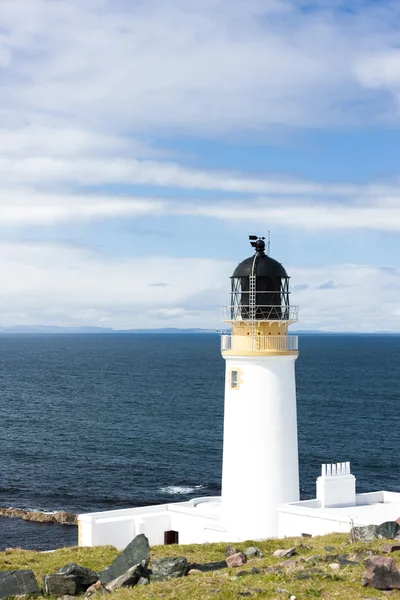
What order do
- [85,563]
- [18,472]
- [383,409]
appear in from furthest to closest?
[383,409], [18,472], [85,563]

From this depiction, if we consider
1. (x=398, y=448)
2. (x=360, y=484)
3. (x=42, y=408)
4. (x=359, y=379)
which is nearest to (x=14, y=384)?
(x=42, y=408)

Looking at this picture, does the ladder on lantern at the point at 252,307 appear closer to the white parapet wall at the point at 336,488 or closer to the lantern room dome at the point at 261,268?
the lantern room dome at the point at 261,268

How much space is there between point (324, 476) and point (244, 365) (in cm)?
595

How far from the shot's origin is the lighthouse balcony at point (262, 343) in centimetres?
3098

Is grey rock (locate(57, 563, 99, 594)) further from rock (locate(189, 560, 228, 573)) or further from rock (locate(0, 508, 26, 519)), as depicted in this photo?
rock (locate(0, 508, 26, 519))

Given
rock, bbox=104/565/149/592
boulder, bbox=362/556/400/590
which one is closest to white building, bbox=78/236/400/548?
rock, bbox=104/565/149/592

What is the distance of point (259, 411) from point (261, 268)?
5.49 metres

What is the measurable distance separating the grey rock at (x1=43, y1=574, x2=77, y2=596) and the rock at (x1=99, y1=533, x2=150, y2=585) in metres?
0.78

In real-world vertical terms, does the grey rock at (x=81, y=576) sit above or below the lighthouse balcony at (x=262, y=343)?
below

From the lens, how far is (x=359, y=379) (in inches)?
6201

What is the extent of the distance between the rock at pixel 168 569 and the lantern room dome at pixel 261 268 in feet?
48.0

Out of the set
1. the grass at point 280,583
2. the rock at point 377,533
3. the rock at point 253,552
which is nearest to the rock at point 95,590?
the grass at point 280,583

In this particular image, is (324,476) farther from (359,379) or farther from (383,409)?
(359,379)

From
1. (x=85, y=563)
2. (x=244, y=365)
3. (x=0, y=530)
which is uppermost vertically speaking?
(x=244, y=365)
